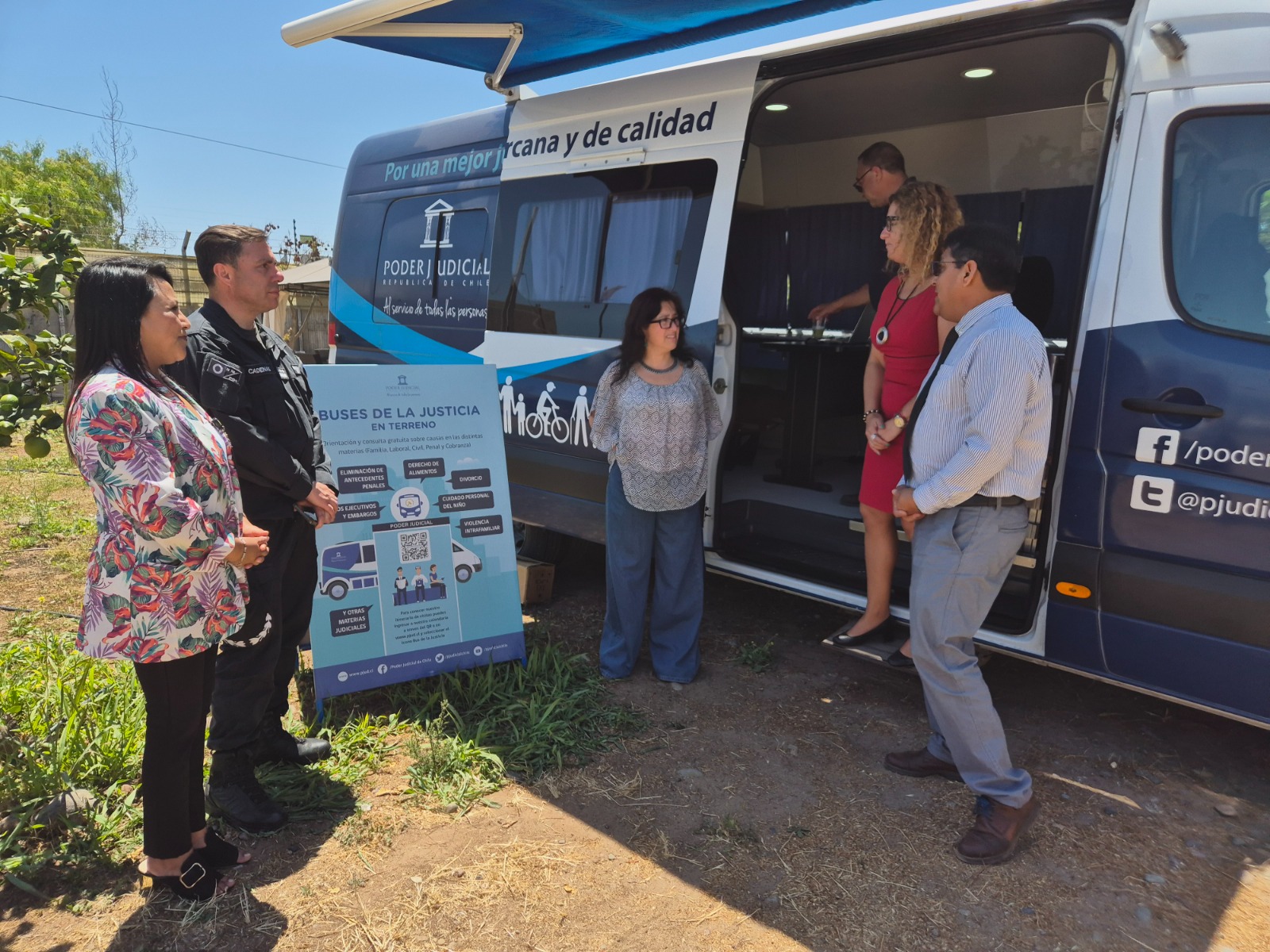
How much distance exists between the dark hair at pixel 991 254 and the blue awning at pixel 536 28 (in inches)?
60.9

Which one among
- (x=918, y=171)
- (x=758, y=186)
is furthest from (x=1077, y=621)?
(x=758, y=186)

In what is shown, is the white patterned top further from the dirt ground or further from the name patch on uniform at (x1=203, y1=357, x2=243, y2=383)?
the name patch on uniform at (x1=203, y1=357, x2=243, y2=383)

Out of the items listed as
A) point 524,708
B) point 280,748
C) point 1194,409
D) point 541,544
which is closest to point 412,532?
point 524,708

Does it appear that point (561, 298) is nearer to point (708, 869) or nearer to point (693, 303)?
point (693, 303)

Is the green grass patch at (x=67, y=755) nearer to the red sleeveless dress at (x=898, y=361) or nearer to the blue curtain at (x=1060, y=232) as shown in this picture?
the red sleeveless dress at (x=898, y=361)

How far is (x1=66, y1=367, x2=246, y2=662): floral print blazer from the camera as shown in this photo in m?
2.05

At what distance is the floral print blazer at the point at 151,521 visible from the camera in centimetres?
205

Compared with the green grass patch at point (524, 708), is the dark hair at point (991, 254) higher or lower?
higher

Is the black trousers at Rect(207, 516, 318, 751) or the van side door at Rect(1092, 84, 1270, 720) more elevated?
the van side door at Rect(1092, 84, 1270, 720)

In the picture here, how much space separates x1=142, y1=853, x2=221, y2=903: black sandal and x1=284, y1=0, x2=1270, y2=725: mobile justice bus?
243 centimetres

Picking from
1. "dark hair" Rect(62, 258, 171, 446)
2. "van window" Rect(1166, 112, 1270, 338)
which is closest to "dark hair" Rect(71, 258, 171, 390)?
"dark hair" Rect(62, 258, 171, 446)

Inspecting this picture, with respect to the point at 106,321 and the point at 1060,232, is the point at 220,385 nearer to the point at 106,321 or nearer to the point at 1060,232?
the point at 106,321

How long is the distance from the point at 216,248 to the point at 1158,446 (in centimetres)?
300

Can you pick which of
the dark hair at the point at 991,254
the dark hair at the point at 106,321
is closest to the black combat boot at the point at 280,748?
the dark hair at the point at 106,321
